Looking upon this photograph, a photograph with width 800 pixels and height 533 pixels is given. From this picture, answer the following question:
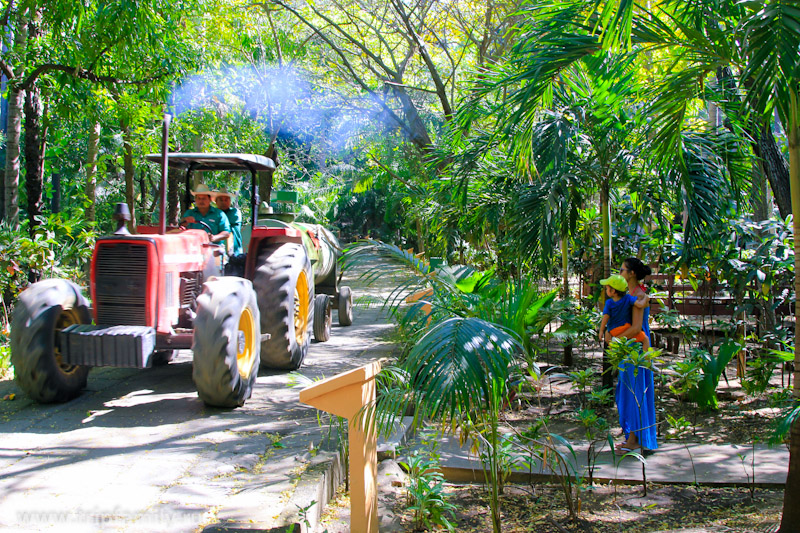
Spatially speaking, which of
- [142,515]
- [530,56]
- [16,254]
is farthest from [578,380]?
[16,254]

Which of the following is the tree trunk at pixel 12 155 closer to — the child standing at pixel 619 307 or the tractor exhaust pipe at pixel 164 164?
the tractor exhaust pipe at pixel 164 164

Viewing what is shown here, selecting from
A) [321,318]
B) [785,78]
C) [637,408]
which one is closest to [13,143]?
[321,318]

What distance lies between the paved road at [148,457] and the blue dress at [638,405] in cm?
212

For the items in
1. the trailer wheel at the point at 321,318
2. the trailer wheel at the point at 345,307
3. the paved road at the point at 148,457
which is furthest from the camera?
the trailer wheel at the point at 345,307

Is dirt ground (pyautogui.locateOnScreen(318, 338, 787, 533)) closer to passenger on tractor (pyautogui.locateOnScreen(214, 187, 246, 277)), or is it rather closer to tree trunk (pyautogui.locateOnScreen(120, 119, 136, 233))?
passenger on tractor (pyautogui.locateOnScreen(214, 187, 246, 277))

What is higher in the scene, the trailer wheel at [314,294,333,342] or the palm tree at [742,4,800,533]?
the palm tree at [742,4,800,533]

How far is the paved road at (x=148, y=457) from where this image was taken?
11.2 ft

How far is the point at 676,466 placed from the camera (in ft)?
15.2

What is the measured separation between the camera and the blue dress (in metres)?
4.77

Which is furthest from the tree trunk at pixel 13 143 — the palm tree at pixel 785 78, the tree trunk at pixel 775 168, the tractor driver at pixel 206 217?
the tree trunk at pixel 775 168

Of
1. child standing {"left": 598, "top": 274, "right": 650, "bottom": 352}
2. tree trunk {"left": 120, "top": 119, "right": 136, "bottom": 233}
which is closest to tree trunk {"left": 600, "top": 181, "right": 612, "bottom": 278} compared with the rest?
child standing {"left": 598, "top": 274, "right": 650, "bottom": 352}

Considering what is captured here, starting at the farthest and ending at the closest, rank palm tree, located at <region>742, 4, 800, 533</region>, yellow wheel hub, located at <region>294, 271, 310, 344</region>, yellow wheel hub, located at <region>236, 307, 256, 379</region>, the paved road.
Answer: yellow wheel hub, located at <region>294, 271, 310, 344</region>, yellow wheel hub, located at <region>236, 307, 256, 379</region>, the paved road, palm tree, located at <region>742, 4, 800, 533</region>

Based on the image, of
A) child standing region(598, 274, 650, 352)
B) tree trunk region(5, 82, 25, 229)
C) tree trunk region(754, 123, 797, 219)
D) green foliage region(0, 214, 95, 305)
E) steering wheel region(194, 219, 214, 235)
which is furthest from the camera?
tree trunk region(5, 82, 25, 229)

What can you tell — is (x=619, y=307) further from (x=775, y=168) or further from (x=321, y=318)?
(x=321, y=318)
